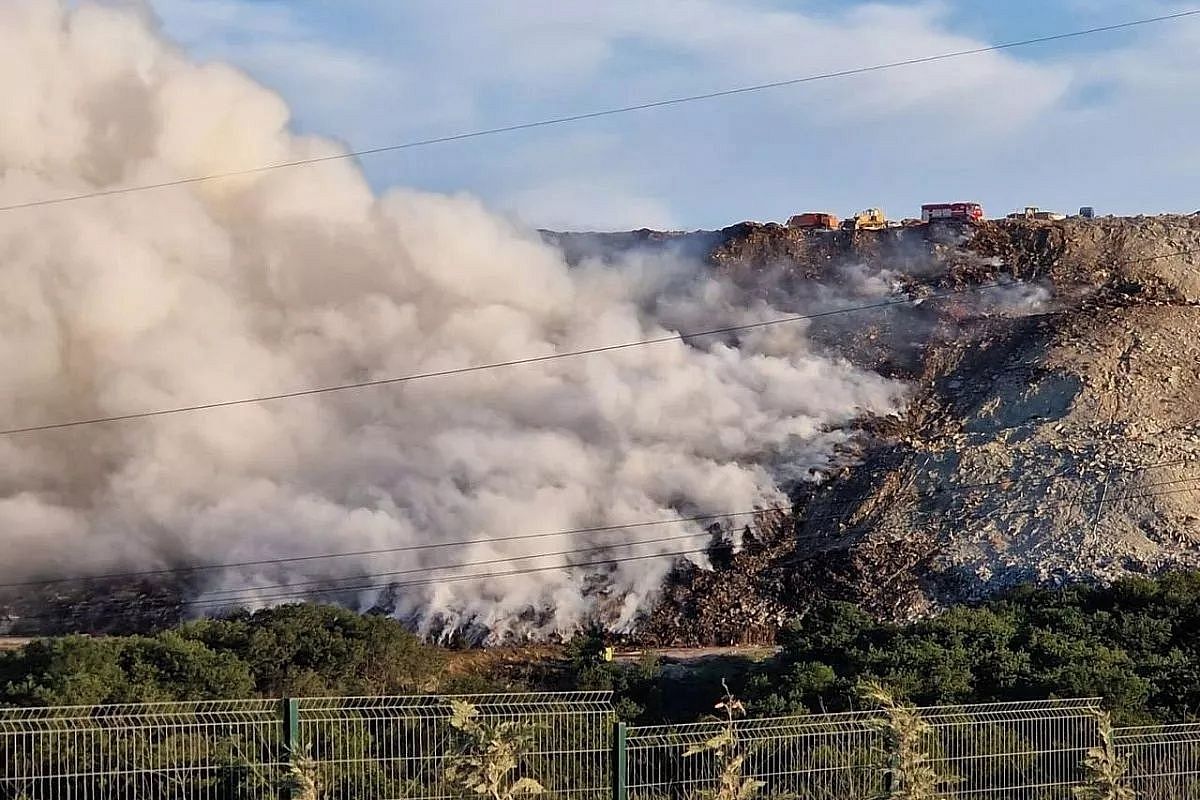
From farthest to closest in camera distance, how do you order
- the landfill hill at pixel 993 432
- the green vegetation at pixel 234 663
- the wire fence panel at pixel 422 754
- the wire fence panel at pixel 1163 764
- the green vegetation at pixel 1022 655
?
the landfill hill at pixel 993 432
the green vegetation at pixel 234 663
the green vegetation at pixel 1022 655
the wire fence panel at pixel 1163 764
the wire fence panel at pixel 422 754

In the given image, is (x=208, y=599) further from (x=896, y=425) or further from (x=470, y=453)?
(x=896, y=425)

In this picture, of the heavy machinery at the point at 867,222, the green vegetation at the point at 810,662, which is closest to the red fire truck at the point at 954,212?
the heavy machinery at the point at 867,222

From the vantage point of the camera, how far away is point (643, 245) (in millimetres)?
106375

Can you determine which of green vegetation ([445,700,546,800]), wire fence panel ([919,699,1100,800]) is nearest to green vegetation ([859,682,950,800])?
wire fence panel ([919,699,1100,800])

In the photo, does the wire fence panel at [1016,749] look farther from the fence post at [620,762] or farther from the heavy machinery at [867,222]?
the heavy machinery at [867,222]

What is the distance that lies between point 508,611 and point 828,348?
28.5m

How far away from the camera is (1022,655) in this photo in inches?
1390

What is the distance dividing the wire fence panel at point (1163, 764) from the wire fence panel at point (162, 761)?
1052 centimetres

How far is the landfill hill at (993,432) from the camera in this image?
188ft

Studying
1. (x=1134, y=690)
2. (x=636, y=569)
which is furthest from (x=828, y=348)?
(x=1134, y=690)

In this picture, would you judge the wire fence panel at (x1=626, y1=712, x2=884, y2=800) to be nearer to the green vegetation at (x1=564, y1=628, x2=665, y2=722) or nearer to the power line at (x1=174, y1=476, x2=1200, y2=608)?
the green vegetation at (x1=564, y1=628, x2=665, y2=722)

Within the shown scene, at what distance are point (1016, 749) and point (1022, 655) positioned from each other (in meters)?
15.6

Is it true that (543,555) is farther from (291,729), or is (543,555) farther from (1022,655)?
(291,729)

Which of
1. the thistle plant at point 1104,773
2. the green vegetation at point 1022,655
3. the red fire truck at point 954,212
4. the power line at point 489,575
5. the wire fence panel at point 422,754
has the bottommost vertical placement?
the thistle plant at point 1104,773
